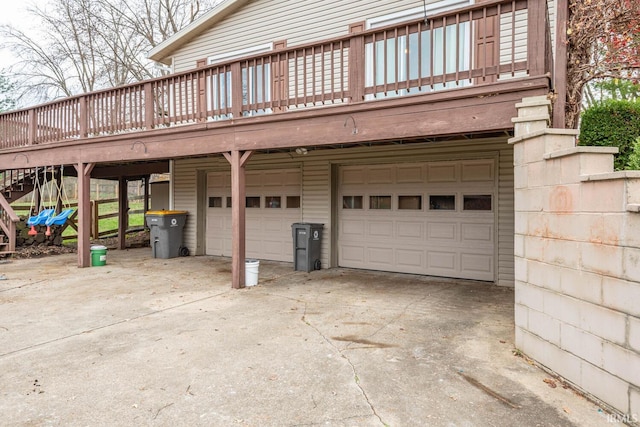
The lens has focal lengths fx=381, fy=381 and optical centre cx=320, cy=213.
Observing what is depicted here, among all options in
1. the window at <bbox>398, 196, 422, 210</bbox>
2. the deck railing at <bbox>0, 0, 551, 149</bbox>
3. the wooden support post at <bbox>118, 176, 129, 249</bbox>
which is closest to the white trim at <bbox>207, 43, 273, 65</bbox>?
the deck railing at <bbox>0, 0, 551, 149</bbox>

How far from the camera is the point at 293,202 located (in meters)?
8.85

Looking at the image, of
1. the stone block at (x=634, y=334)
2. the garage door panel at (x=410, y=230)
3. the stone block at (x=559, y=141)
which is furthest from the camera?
the garage door panel at (x=410, y=230)

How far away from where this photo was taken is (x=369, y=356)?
139 inches

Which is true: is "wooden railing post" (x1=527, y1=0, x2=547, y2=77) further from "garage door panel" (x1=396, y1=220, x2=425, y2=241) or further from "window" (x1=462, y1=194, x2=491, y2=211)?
"garage door panel" (x1=396, y1=220, x2=425, y2=241)

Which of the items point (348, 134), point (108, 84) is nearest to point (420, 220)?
point (348, 134)

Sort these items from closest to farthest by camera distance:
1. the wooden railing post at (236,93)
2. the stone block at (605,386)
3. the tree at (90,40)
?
the stone block at (605,386), the wooden railing post at (236,93), the tree at (90,40)

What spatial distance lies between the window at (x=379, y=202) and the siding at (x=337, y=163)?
2.45 feet

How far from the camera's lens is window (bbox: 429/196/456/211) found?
7.07 meters

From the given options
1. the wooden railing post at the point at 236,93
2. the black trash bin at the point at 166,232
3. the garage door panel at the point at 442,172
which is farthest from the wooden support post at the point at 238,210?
the black trash bin at the point at 166,232

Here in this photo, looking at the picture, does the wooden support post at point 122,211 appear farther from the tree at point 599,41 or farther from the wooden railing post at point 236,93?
the tree at point 599,41

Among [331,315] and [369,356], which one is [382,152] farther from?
[369,356]

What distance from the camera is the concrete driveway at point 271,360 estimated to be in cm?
257

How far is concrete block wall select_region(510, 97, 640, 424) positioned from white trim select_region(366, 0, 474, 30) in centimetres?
377

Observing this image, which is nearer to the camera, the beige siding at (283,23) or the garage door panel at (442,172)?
the garage door panel at (442,172)
